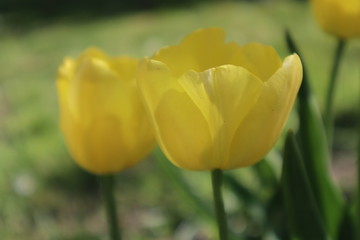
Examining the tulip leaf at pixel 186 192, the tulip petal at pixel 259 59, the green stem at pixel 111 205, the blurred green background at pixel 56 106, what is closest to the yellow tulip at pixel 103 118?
the green stem at pixel 111 205

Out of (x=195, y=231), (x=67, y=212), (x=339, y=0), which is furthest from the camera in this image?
(x=67, y=212)

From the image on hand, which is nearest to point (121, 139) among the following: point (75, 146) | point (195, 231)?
point (75, 146)

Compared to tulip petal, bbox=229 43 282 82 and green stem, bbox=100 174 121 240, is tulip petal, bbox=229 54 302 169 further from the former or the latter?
green stem, bbox=100 174 121 240

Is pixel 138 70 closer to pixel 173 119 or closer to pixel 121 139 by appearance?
Result: pixel 173 119

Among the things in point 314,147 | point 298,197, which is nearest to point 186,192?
point 314,147

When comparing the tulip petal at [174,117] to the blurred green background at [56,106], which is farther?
the blurred green background at [56,106]

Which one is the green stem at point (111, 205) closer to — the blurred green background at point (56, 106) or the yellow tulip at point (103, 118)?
the yellow tulip at point (103, 118)

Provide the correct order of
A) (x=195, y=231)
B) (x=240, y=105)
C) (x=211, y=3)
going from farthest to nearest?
1. (x=211, y=3)
2. (x=195, y=231)
3. (x=240, y=105)

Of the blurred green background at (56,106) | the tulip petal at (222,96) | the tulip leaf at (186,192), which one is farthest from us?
the blurred green background at (56,106)
